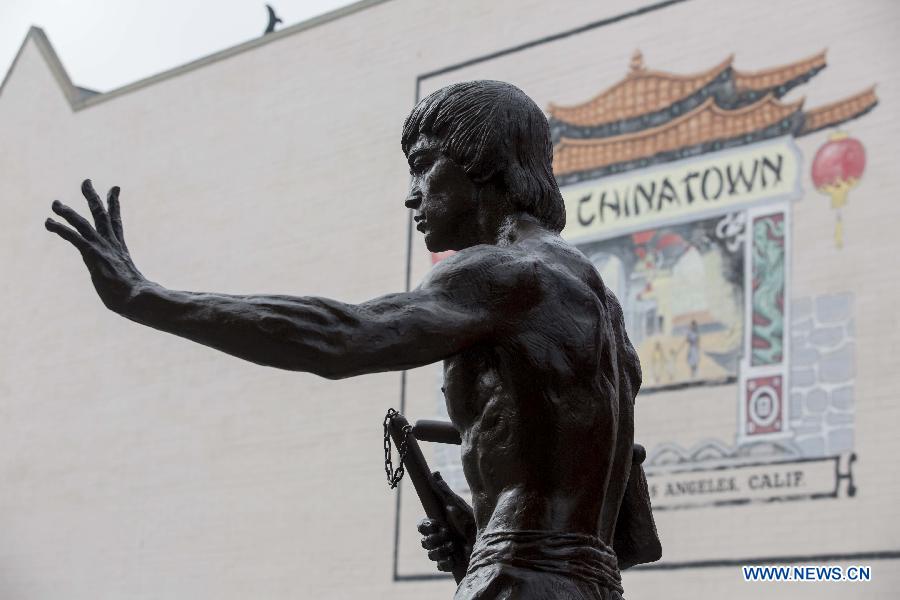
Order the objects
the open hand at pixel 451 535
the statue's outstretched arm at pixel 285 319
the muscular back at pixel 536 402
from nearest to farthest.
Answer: the statue's outstretched arm at pixel 285 319 → the muscular back at pixel 536 402 → the open hand at pixel 451 535

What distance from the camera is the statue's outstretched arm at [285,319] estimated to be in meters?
2.69

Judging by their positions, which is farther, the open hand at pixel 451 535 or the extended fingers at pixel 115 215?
the open hand at pixel 451 535

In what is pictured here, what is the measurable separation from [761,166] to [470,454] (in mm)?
10151

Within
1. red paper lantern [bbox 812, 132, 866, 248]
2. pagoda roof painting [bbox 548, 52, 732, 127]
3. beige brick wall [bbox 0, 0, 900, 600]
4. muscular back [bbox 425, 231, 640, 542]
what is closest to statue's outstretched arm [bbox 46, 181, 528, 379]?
muscular back [bbox 425, 231, 640, 542]

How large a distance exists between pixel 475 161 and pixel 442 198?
98 mm

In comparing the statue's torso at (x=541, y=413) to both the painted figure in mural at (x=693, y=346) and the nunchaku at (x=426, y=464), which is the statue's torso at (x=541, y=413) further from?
the painted figure in mural at (x=693, y=346)

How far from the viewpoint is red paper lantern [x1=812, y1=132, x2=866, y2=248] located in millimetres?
12312

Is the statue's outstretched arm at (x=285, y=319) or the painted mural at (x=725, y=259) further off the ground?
the painted mural at (x=725, y=259)

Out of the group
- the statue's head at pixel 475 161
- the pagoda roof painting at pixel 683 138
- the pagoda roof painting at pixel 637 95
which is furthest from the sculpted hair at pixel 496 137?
the pagoda roof painting at pixel 637 95

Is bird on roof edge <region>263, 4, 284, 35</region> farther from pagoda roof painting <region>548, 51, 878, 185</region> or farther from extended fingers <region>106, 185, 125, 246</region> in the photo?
extended fingers <region>106, 185, 125, 246</region>

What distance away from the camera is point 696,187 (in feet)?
43.2

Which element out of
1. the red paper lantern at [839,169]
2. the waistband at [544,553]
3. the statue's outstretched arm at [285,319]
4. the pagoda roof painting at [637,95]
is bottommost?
the waistband at [544,553]

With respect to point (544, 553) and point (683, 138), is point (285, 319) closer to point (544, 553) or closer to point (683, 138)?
point (544, 553)

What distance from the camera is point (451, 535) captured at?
3438 millimetres
